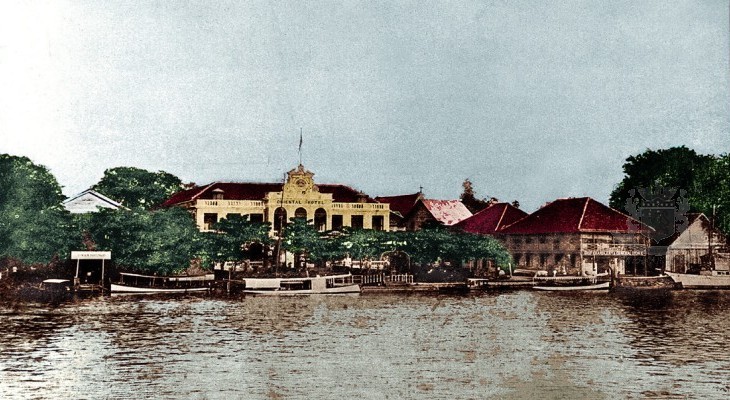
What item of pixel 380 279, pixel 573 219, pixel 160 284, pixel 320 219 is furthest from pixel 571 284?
pixel 160 284

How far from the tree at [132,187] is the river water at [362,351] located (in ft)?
36.0

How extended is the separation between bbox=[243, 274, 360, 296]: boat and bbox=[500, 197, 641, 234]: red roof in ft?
34.6

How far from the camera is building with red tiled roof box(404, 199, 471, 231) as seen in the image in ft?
156

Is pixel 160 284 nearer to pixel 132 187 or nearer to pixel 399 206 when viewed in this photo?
pixel 132 187

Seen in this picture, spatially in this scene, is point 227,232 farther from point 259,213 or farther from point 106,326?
point 106,326

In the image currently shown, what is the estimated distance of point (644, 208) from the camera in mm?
42500

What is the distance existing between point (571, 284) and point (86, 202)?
863 inches

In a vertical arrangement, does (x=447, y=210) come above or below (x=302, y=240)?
above

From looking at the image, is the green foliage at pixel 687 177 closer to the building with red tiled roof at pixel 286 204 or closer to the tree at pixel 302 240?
the building with red tiled roof at pixel 286 204

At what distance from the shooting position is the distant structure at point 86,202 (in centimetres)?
4019

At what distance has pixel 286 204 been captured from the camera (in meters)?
40.5

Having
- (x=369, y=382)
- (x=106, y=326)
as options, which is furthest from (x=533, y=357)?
(x=106, y=326)

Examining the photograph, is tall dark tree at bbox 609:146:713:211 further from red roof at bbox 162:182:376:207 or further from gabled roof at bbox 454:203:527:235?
red roof at bbox 162:182:376:207

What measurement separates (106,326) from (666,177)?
30271 mm
